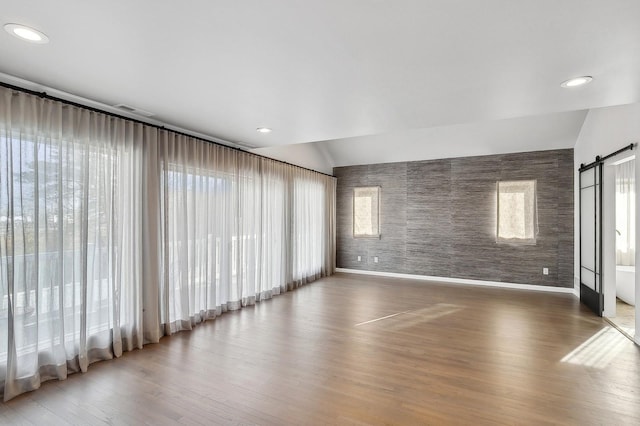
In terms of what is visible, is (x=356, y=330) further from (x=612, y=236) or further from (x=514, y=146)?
(x=514, y=146)

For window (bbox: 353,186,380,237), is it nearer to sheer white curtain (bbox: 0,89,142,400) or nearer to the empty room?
the empty room

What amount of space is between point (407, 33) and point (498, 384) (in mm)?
2881

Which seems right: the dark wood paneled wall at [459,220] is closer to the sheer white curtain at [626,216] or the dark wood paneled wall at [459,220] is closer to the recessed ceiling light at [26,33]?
the sheer white curtain at [626,216]

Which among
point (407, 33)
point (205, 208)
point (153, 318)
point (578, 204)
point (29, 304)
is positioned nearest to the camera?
point (407, 33)

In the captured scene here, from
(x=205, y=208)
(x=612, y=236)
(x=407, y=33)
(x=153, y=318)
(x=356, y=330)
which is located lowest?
(x=356, y=330)

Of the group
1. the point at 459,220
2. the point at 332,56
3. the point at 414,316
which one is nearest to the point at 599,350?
the point at 414,316

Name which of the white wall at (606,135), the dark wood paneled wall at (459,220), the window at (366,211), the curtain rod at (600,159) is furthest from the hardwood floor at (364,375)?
the window at (366,211)

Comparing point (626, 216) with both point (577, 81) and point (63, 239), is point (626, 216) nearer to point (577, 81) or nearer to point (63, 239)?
point (577, 81)

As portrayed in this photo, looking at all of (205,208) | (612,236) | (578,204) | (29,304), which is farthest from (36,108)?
(578,204)

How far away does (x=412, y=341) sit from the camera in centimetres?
359

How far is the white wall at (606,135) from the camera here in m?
3.59

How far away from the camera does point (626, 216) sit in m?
5.91

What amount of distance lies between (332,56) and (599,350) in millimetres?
4140

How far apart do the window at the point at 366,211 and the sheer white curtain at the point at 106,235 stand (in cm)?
340
